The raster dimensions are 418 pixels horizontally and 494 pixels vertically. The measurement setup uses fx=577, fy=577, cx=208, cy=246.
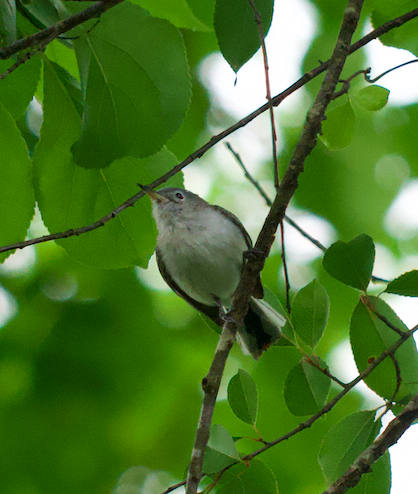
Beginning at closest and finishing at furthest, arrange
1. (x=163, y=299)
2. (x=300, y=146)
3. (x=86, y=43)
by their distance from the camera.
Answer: (x=300, y=146) → (x=86, y=43) → (x=163, y=299)

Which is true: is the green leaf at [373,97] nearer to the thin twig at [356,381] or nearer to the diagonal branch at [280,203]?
the diagonal branch at [280,203]

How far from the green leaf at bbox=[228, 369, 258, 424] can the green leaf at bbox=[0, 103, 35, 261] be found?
93 centimetres

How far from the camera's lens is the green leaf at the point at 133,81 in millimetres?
2010

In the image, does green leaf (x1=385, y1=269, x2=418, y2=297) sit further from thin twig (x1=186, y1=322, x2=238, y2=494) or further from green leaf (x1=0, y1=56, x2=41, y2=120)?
green leaf (x1=0, y1=56, x2=41, y2=120)

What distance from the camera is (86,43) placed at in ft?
6.69

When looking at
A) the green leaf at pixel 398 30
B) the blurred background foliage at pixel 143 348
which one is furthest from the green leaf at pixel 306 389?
the blurred background foliage at pixel 143 348

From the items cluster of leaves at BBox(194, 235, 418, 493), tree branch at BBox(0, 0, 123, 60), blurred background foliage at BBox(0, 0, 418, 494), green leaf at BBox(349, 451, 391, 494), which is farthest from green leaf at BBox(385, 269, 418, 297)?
blurred background foliage at BBox(0, 0, 418, 494)

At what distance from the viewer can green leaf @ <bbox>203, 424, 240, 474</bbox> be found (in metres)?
1.84

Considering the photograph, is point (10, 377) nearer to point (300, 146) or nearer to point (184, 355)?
point (184, 355)

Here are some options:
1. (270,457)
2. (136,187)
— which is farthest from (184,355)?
(136,187)

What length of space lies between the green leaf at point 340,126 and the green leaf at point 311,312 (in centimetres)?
61

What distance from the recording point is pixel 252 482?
1.86m

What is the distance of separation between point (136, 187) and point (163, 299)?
160 inches

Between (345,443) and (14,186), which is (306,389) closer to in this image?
(345,443)
